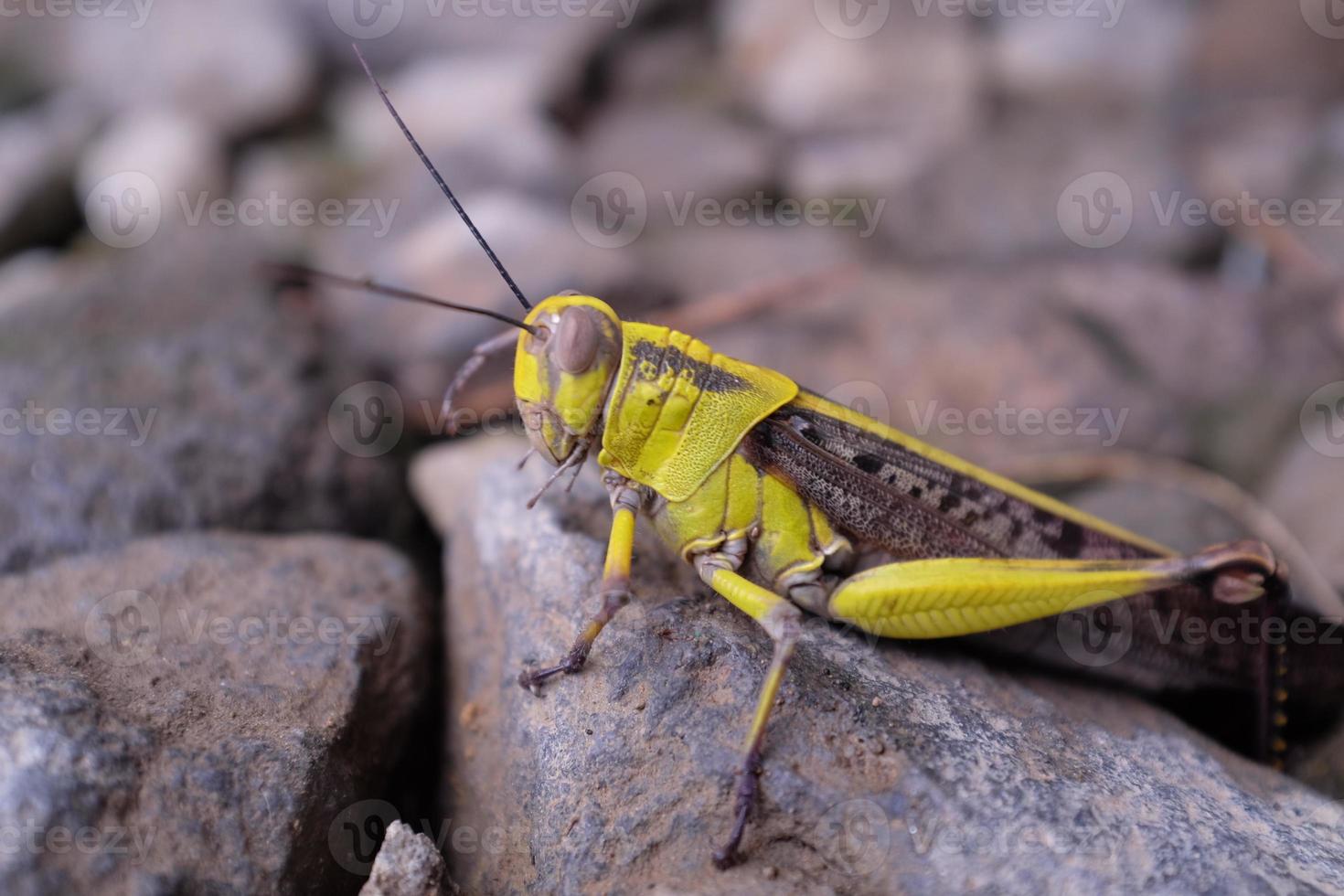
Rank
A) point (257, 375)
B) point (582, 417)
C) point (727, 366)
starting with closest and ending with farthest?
1. point (582, 417)
2. point (727, 366)
3. point (257, 375)

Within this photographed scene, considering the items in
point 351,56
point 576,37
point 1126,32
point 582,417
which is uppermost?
point 1126,32

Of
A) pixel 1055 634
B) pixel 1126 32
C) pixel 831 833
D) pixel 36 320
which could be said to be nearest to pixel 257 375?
pixel 36 320

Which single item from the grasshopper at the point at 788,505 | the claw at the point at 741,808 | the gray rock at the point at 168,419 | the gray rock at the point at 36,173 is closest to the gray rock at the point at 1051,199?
the grasshopper at the point at 788,505

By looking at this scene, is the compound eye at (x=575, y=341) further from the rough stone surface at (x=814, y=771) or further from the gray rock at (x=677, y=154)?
the gray rock at (x=677, y=154)

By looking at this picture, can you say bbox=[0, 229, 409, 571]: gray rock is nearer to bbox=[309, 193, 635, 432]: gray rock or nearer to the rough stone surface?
bbox=[309, 193, 635, 432]: gray rock

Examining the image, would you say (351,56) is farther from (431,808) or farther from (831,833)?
(831,833)

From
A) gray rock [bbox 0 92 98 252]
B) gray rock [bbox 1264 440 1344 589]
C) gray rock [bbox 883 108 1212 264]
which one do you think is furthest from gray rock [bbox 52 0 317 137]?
gray rock [bbox 1264 440 1344 589]

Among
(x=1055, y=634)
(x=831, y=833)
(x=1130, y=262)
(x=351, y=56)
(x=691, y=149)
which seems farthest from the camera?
(x=351, y=56)
